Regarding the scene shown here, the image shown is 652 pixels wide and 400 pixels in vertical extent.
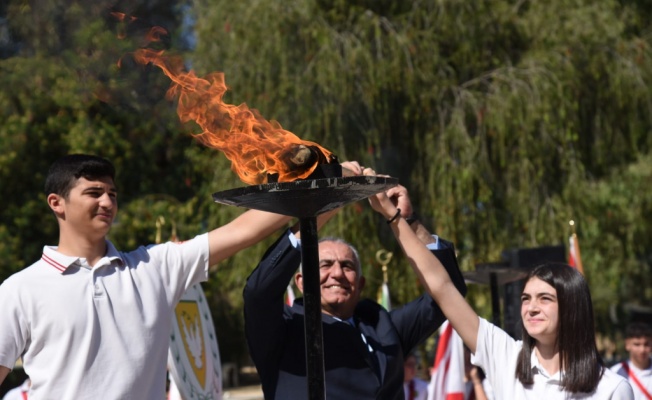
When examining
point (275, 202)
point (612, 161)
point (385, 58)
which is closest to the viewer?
point (275, 202)

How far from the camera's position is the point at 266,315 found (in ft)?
14.0

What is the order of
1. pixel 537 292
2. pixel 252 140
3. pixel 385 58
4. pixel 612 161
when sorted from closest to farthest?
pixel 252 140 → pixel 537 292 → pixel 385 58 → pixel 612 161

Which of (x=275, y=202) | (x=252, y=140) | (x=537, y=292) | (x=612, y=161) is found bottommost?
(x=537, y=292)

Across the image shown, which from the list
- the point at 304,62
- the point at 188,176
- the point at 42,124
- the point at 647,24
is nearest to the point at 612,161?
the point at 647,24

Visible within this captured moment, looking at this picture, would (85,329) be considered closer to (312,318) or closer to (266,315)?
(312,318)

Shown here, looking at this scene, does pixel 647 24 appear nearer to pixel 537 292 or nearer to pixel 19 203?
pixel 19 203

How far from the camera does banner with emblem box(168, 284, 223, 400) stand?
6.34 meters

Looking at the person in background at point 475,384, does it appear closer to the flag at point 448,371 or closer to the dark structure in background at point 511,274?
the flag at point 448,371

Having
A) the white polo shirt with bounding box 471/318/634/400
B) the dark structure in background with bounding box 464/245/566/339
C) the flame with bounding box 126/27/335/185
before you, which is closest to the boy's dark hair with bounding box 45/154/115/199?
the flame with bounding box 126/27/335/185

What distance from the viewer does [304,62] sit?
1349 cm

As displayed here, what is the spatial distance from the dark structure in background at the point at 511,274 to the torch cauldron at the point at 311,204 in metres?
4.81

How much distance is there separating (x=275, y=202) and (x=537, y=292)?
1184 mm

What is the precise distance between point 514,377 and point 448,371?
506cm

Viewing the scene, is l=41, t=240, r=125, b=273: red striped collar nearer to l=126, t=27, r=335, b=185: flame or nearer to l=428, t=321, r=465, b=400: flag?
l=126, t=27, r=335, b=185: flame
